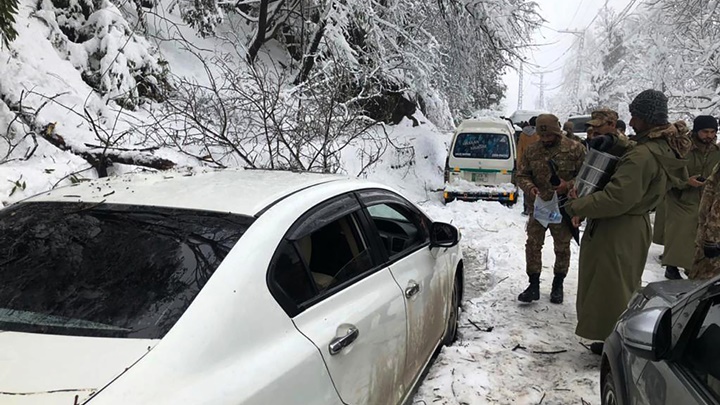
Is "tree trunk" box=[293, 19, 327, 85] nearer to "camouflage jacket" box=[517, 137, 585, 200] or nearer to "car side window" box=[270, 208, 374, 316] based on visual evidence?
"camouflage jacket" box=[517, 137, 585, 200]

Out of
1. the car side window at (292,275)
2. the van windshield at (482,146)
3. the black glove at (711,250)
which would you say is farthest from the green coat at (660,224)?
the car side window at (292,275)

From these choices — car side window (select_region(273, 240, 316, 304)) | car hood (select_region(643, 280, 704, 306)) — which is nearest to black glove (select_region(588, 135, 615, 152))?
car hood (select_region(643, 280, 704, 306))

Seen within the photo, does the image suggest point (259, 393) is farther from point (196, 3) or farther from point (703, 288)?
point (196, 3)

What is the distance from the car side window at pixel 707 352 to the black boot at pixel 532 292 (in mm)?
3213

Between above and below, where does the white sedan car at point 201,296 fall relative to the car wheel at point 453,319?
above

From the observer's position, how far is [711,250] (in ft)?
11.2

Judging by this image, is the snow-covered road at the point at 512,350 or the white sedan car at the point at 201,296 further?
the snow-covered road at the point at 512,350

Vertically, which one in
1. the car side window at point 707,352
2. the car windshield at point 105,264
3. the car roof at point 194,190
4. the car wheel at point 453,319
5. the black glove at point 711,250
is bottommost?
the car wheel at point 453,319

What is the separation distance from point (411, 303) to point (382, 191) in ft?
2.53

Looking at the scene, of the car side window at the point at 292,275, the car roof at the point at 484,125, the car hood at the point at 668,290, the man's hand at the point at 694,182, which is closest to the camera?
the car side window at the point at 292,275

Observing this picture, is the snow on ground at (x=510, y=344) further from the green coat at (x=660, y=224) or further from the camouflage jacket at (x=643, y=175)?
the camouflage jacket at (x=643, y=175)

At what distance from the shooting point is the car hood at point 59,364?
1.18 metres

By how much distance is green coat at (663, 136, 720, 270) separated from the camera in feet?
18.2

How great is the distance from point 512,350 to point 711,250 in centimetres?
166
